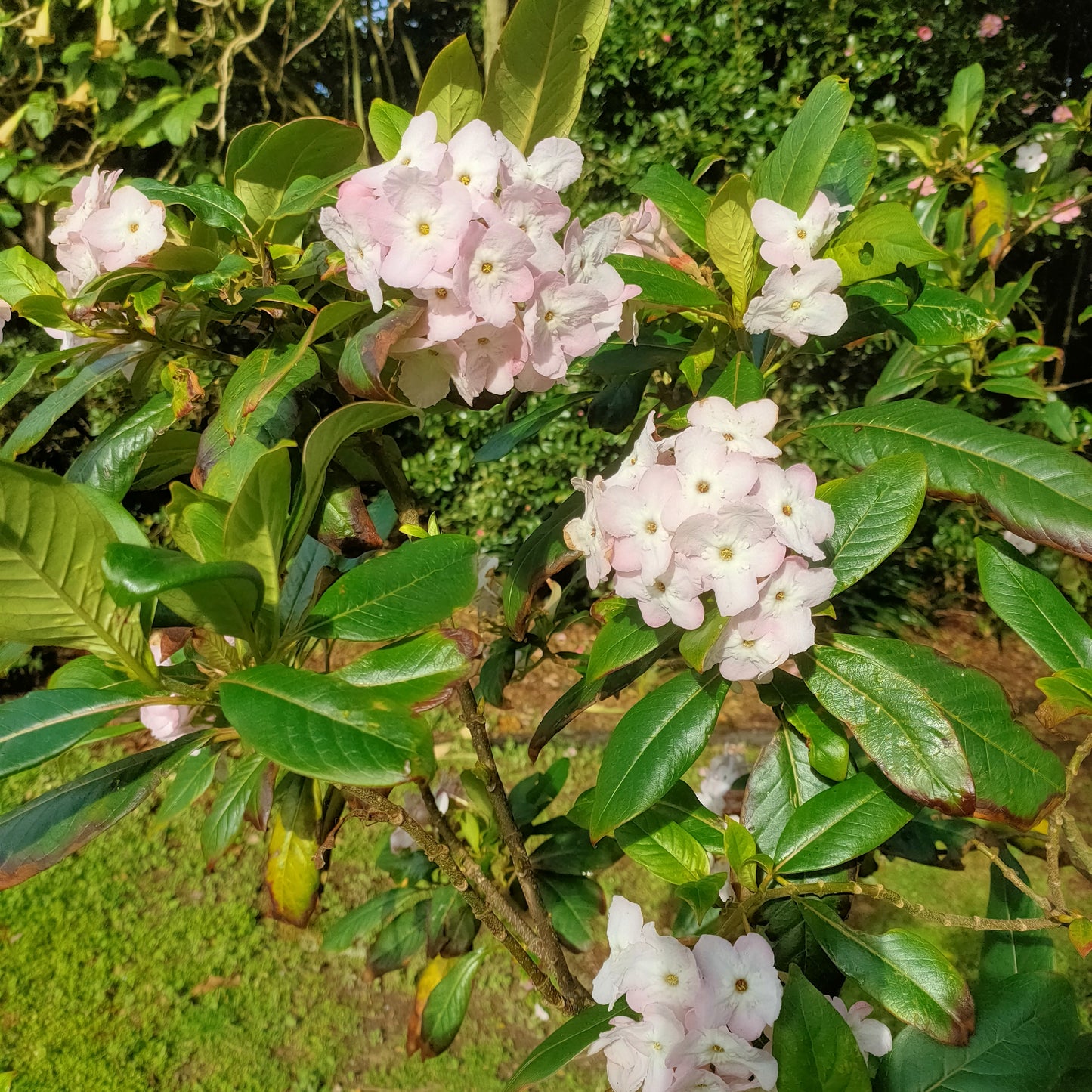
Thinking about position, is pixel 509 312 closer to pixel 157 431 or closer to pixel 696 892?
pixel 157 431

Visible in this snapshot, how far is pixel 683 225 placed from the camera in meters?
0.83

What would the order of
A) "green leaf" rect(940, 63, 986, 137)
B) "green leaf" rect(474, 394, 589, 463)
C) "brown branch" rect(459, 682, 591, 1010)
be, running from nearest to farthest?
"brown branch" rect(459, 682, 591, 1010) → "green leaf" rect(474, 394, 589, 463) → "green leaf" rect(940, 63, 986, 137)

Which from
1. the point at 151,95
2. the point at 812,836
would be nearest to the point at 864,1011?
the point at 812,836

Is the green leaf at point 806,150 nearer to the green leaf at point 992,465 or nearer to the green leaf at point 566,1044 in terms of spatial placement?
the green leaf at point 992,465

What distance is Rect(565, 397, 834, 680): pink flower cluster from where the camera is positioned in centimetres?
60

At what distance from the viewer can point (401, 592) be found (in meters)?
0.60

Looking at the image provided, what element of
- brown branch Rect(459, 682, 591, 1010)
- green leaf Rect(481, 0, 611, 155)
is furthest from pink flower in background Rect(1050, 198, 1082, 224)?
brown branch Rect(459, 682, 591, 1010)

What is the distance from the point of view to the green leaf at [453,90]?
0.67 metres

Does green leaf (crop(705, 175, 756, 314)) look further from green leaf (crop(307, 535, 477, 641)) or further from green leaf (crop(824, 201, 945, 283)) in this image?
green leaf (crop(307, 535, 477, 641))

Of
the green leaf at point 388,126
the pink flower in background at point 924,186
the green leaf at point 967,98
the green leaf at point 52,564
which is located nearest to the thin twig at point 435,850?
the green leaf at point 52,564

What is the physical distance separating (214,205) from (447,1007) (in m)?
1.13

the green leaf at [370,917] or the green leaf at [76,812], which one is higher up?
the green leaf at [76,812]

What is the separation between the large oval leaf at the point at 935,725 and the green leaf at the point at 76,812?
521 mm

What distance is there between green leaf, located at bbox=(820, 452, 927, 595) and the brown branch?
1.30 feet
